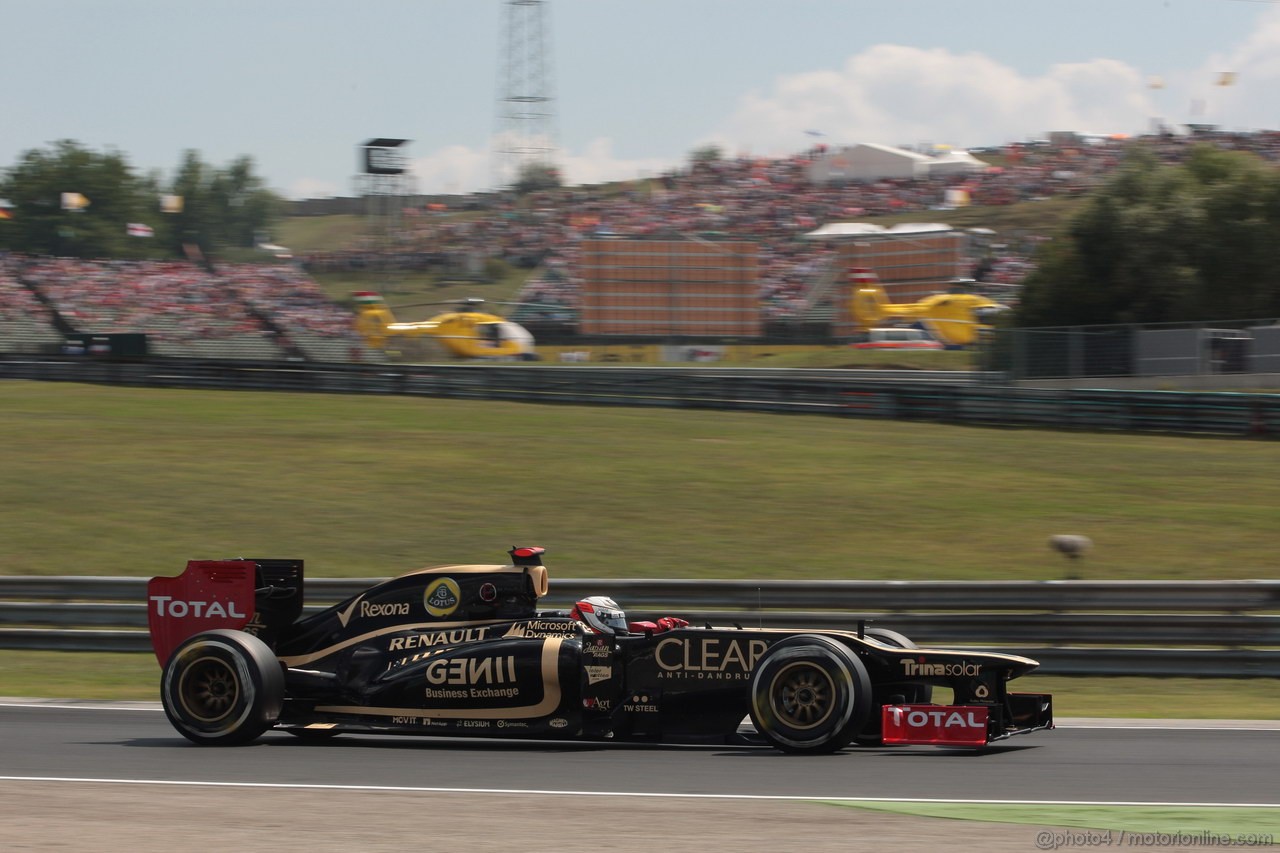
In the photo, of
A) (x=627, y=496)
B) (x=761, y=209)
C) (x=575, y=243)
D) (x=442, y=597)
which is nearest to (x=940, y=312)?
(x=761, y=209)

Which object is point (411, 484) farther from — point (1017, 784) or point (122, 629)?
point (1017, 784)

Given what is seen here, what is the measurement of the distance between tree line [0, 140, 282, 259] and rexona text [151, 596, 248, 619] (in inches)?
2407

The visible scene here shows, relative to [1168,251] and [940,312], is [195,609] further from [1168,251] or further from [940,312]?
[940,312]

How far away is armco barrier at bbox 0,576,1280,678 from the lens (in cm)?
1079

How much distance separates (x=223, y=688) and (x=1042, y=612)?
6279 mm

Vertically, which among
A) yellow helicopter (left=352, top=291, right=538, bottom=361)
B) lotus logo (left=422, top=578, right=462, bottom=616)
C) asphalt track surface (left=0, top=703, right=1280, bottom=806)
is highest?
yellow helicopter (left=352, top=291, right=538, bottom=361)

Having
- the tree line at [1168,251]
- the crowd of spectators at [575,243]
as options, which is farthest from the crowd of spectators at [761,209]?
the tree line at [1168,251]

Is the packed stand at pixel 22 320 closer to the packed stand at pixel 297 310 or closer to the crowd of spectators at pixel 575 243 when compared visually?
the crowd of spectators at pixel 575 243

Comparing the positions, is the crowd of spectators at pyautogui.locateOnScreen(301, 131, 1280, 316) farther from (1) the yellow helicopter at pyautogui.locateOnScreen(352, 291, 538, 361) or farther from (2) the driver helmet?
(2) the driver helmet

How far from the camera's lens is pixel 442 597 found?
8.37m

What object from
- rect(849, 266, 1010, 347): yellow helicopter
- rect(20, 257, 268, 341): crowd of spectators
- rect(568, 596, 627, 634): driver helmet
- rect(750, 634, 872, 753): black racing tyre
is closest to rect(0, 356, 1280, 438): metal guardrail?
rect(849, 266, 1010, 347): yellow helicopter

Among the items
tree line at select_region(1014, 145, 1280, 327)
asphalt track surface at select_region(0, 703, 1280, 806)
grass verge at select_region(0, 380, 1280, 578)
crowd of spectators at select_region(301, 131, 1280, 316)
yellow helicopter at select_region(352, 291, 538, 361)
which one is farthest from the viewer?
crowd of spectators at select_region(301, 131, 1280, 316)

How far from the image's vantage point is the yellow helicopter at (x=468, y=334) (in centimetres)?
4422

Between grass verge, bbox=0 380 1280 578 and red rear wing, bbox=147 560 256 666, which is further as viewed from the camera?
grass verge, bbox=0 380 1280 578
